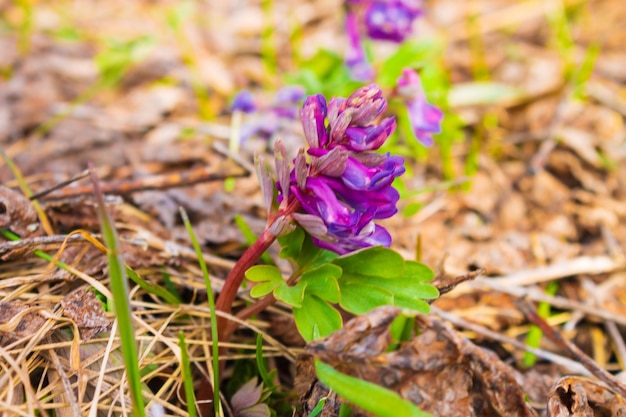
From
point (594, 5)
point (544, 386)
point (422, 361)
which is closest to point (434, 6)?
point (594, 5)

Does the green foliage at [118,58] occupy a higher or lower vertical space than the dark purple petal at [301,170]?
higher

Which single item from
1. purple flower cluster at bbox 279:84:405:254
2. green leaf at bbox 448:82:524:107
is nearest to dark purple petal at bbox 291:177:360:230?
purple flower cluster at bbox 279:84:405:254

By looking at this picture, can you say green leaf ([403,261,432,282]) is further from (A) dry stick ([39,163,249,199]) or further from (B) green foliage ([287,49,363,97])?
(B) green foliage ([287,49,363,97])

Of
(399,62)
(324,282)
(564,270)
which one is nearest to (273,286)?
(324,282)

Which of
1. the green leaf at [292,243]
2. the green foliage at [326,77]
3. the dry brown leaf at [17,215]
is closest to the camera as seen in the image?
the green leaf at [292,243]

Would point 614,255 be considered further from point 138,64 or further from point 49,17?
point 49,17

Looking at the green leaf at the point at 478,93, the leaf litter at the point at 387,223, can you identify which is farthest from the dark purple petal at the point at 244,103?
the green leaf at the point at 478,93

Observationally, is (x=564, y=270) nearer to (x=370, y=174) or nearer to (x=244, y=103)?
(x=370, y=174)

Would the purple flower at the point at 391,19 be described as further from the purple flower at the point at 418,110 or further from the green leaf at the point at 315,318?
the green leaf at the point at 315,318
